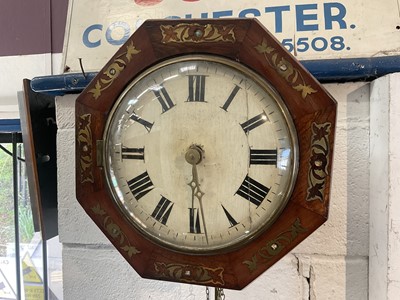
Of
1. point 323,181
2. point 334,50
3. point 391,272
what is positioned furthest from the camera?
point 334,50

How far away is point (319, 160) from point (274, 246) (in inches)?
6.0

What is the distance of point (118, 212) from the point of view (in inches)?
26.6

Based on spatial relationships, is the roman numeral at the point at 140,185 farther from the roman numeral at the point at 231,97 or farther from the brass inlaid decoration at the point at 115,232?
the roman numeral at the point at 231,97

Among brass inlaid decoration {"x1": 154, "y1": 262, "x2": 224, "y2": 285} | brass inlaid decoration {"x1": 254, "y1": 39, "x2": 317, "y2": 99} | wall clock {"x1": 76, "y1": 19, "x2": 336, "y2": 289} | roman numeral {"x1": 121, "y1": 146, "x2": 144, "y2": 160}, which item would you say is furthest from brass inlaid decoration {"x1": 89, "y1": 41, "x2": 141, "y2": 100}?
brass inlaid decoration {"x1": 154, "y1": 262, "x2": 224, "y2": 285}

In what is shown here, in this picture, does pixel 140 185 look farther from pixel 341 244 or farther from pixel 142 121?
pixel 341 244

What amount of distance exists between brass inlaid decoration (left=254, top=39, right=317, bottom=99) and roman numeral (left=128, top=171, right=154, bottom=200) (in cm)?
28

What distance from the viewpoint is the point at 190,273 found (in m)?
0.64

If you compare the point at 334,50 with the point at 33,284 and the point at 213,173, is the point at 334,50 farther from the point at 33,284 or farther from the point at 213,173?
the point at 33,284

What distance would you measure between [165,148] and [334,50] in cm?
46

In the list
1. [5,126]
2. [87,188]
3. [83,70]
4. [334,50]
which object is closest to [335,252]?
[334,50]

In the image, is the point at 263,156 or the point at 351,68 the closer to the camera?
the point at 263,156

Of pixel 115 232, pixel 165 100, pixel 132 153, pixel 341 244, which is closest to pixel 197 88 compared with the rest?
pixel 165 100

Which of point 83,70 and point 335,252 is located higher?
point 83,70

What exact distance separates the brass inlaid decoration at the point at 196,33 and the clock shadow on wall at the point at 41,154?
0.52 metres
